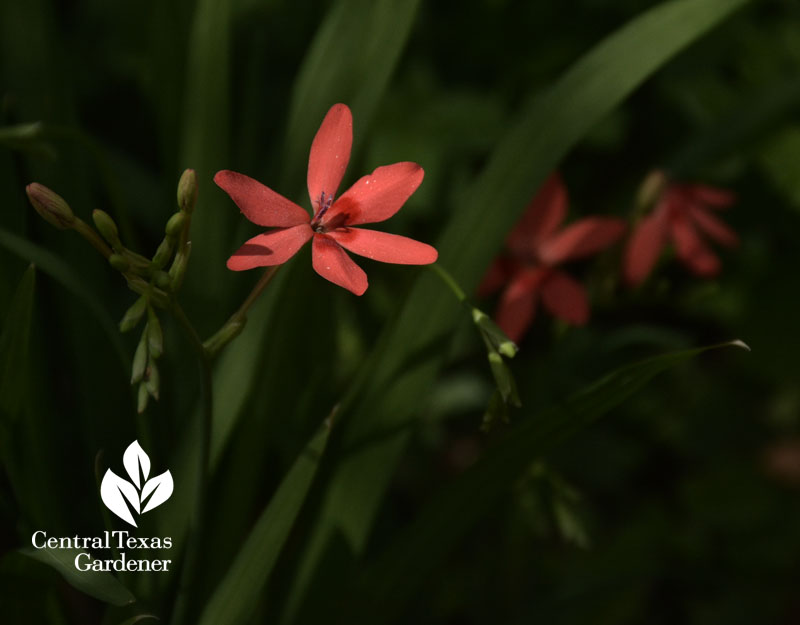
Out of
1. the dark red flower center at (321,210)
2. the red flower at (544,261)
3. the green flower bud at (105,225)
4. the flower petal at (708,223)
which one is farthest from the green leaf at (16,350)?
the flower petal at (708,223)

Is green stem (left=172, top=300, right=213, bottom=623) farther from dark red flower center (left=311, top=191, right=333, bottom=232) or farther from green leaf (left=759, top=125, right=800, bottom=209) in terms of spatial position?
green leaf (left=759, top=125, right=800, bottom=209)

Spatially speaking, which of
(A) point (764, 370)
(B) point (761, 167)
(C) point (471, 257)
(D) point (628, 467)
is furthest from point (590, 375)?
(C) point (471, 257)

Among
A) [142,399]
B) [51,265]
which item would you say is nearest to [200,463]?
[142,399]

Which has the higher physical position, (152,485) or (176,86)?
(176,86)

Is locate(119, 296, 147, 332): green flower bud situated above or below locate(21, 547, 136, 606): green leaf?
above

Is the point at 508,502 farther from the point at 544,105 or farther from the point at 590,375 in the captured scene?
the point at 544,105

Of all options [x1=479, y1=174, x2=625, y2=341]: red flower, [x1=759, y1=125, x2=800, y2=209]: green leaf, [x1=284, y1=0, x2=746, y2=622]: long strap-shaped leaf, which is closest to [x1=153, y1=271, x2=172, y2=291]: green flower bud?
[x1=284, y1=0, x2=746, y2=622]: long strap-shaped leaf

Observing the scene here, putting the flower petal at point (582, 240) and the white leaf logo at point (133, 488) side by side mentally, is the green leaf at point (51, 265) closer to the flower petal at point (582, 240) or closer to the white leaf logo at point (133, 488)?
the white leaf logo at point (133, 488)
